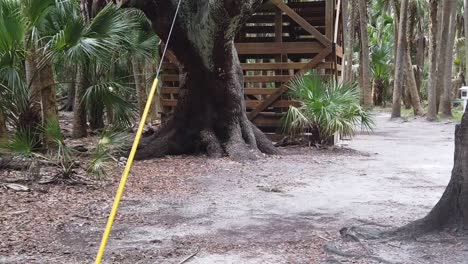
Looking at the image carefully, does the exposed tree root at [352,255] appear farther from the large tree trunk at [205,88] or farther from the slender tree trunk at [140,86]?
the slender tree trunk at [140,86]

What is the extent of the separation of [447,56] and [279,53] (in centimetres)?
1335

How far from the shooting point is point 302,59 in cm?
1631

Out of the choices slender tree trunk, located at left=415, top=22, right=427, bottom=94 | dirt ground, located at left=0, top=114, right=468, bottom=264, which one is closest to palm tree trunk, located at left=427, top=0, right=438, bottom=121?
slender tree trunk, located at left=415, top=22, right=427, bottom=94

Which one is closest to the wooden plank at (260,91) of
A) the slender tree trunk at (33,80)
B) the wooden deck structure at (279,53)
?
the wooden deck structure at (279,53)

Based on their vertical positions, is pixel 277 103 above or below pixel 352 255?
above

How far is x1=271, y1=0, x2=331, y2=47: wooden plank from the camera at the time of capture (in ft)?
45.9

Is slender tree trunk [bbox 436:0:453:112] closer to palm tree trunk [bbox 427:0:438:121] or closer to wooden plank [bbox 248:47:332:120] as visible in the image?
palm tree trunk [bbox 427:0:438:121]

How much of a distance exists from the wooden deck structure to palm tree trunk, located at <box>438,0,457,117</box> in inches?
363

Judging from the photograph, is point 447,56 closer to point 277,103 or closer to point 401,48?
point 401,48

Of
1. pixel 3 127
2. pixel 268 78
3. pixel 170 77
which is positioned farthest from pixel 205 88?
pixel 3 127

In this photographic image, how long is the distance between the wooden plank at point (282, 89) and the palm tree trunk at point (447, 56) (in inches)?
446

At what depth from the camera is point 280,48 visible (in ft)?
47.7

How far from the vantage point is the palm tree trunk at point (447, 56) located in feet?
76.0

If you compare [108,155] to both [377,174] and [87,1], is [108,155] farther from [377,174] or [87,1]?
[87,1]
